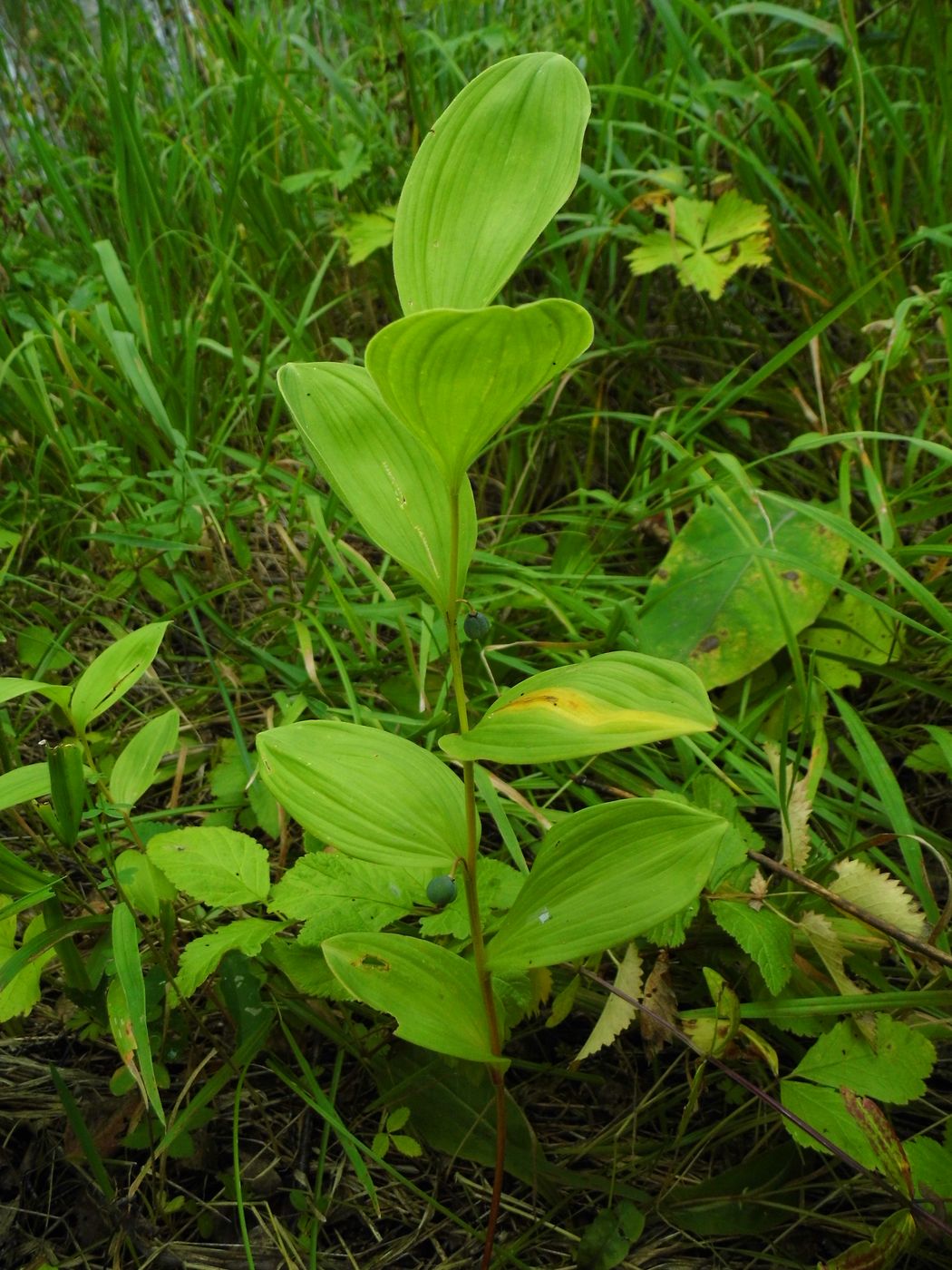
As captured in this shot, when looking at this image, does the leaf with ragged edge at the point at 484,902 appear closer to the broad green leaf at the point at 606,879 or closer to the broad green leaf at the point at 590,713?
the broad green leaf at the point at 606,879

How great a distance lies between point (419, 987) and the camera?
70cm

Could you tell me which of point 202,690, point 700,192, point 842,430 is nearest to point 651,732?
point 202,690

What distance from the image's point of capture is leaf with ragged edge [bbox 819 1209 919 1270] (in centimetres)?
75

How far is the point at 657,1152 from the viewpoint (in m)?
0.89

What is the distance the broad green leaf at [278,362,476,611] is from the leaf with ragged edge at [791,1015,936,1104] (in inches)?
22.8

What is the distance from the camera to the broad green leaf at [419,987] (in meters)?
0.67

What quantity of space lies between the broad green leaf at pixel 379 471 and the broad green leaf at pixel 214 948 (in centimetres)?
42

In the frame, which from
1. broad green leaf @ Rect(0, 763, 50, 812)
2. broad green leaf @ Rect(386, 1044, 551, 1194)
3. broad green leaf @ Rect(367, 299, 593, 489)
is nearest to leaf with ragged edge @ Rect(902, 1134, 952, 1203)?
broad green leaf @ Rect(386, 1044, 551, 1194)

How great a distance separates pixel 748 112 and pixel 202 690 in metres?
1.64

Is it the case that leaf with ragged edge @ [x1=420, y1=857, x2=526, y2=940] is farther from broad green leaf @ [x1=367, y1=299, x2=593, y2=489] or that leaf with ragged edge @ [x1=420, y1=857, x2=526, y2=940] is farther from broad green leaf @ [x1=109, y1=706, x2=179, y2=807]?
broad green leaf @ [x1=367, y1=299, x2=593, y2=489]

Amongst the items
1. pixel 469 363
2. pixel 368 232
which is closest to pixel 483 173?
pixel 469 363

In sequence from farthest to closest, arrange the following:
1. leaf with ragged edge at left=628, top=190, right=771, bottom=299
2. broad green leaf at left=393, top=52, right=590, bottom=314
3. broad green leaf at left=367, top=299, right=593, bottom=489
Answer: leaf with ragged edge at left=628, top=190, right=771, bottom=299 < broad green leaf at left=393, top=52, right=590, bottom=314 < broad green leaf at left=367, top=299, right=593, bottom=489

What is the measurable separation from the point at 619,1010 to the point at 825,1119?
0.66 ft

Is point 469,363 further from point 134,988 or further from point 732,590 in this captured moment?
point 732,590
